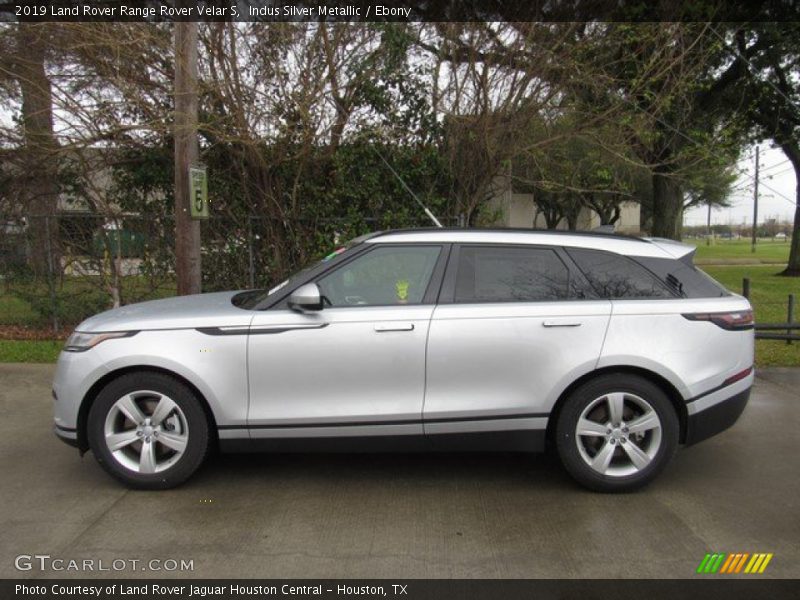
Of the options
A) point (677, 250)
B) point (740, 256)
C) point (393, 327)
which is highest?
point (677, 250)

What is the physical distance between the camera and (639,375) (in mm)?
3973

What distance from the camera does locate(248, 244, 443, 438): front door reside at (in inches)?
152

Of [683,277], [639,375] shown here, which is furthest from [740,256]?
[639,375]

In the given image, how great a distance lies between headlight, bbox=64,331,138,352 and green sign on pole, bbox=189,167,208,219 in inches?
129

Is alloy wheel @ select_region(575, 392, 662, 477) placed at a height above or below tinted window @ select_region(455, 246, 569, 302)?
below

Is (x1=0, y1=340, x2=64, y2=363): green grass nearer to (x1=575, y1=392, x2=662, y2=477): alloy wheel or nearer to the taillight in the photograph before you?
(x1=575, y1=392, x2=662, y2=477): alloy wheel

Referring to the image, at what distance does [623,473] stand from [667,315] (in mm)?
1048

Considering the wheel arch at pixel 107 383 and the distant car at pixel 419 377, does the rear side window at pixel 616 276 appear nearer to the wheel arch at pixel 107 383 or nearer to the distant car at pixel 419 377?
the distant car at pixel 419 377

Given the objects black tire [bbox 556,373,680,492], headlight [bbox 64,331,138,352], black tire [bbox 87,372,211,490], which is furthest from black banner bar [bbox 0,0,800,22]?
black tire [bbox 556,373,680,492]

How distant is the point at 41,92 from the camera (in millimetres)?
8680

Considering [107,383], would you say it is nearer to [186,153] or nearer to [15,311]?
[186,153]

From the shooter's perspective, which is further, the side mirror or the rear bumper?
the rear bumper

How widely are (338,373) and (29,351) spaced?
622cm

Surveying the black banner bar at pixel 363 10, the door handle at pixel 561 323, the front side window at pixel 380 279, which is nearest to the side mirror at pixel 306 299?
the front side window at pixel 380 279
